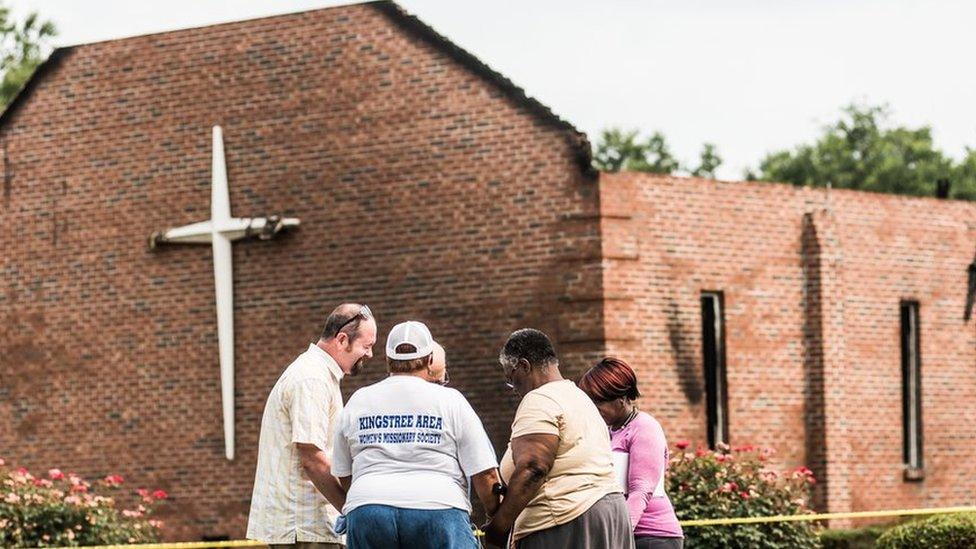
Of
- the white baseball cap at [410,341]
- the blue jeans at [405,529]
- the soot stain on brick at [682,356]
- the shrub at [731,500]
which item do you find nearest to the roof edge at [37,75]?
the soot stain on brick at [682,356]

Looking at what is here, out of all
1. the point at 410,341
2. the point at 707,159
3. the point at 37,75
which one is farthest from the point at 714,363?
the point at 707,159

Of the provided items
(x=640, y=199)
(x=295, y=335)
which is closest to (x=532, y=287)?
(x=640, y=199)

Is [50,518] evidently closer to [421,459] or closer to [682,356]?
[682,356]

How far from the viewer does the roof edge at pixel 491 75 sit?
854 inches

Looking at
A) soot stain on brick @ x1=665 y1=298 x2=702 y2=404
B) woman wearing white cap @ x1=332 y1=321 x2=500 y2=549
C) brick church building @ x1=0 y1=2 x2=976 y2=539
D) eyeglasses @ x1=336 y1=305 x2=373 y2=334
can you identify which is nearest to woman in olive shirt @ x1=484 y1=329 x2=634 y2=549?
woman wearing white cap @ x1=332 y1=321 x2=500 y2=549

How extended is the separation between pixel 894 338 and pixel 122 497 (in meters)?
9.86

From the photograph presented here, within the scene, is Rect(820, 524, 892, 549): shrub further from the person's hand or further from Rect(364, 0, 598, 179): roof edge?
the person's hand

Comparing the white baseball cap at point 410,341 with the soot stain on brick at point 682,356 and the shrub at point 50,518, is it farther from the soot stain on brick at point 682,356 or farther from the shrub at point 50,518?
the soot stain on brick at point 682,356

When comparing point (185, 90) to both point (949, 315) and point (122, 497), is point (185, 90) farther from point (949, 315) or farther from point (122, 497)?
point (949, 315)

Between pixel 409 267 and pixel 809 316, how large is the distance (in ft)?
16.3

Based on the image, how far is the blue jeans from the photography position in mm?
8125

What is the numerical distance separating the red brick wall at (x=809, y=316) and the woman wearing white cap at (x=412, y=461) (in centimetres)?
1324

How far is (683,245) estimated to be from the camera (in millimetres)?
22516

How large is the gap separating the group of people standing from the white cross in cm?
1433
